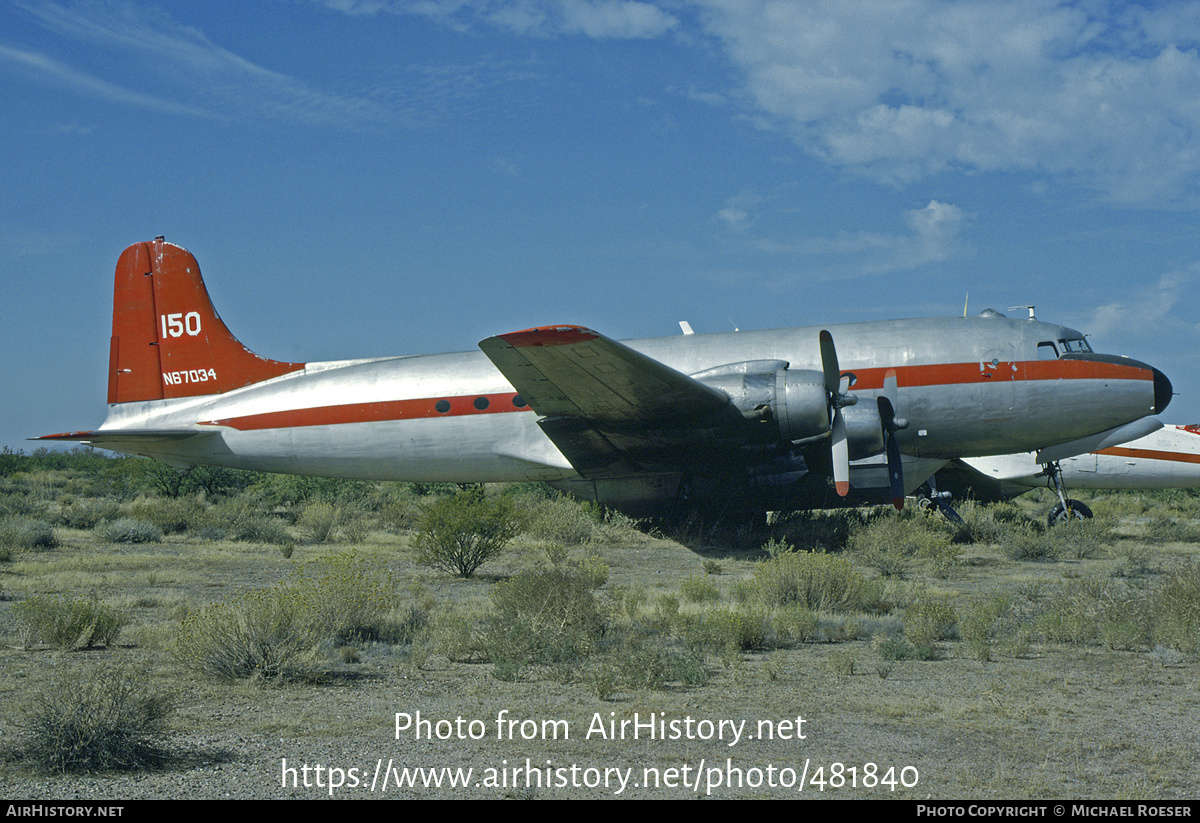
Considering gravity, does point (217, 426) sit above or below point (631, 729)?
above

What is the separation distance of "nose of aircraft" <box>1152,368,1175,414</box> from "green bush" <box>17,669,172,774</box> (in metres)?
15.2

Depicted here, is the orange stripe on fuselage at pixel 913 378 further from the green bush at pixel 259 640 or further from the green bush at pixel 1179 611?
the green bush at pixel 259 640

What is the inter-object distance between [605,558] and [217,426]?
297 inches

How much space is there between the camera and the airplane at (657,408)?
44.1 ft

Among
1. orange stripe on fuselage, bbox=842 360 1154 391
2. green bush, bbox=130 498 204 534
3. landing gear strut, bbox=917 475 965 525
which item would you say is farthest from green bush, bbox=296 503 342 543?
landing gear strut, bbox=917 475 965 525

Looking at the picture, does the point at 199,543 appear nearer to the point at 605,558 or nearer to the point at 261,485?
the point at 605,558

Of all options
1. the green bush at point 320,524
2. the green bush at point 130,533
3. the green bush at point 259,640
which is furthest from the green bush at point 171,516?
the green bush at point 259,640

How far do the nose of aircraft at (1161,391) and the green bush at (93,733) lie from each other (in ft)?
49.8

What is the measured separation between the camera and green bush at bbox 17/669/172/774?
462 cm

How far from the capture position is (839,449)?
13.3m

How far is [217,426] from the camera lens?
54.3ft
